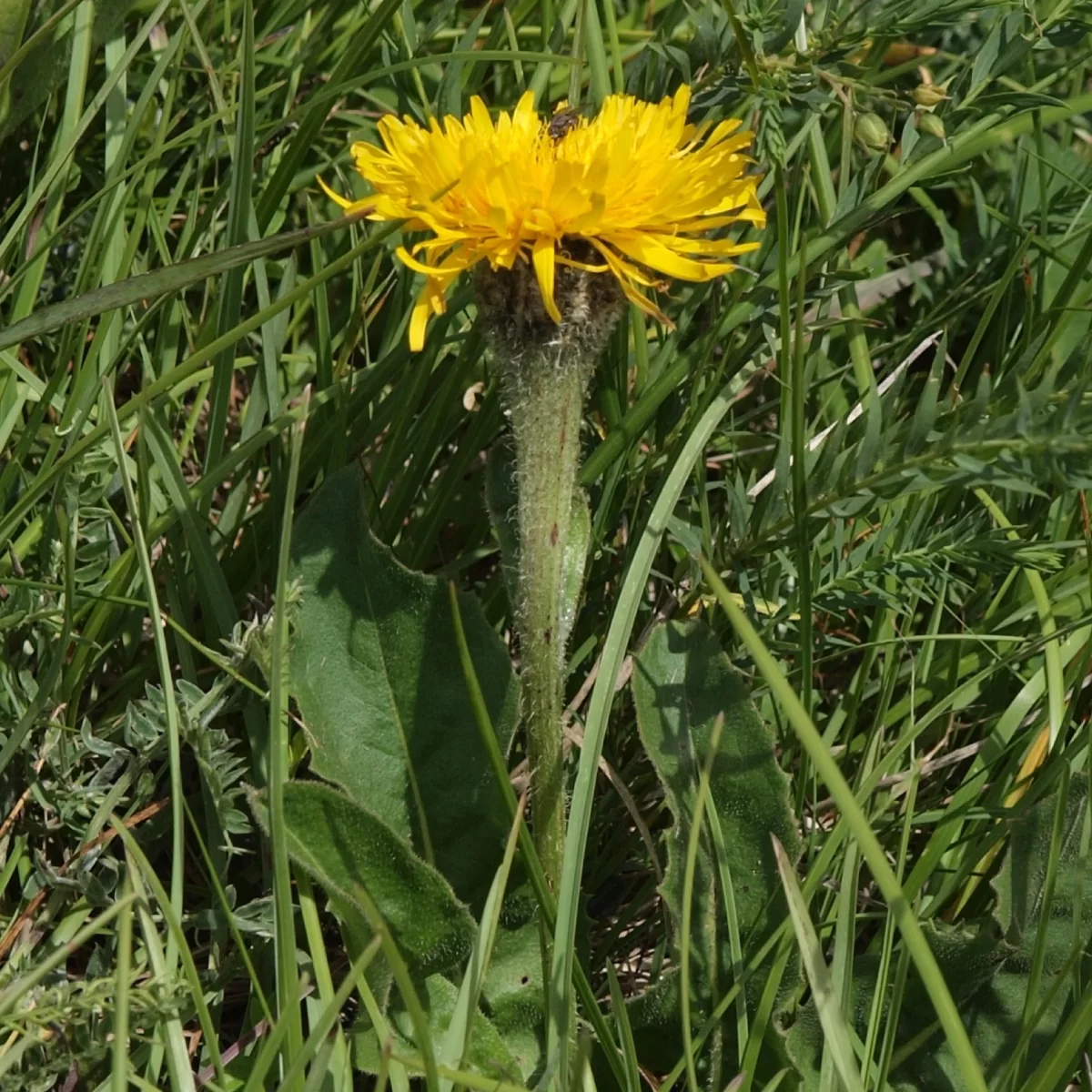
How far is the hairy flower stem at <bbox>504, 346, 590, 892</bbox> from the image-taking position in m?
1.56

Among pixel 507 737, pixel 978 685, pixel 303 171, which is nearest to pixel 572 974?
pixel 507 737

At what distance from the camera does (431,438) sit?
6.63ft

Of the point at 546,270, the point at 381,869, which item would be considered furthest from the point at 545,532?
the point at 381,869

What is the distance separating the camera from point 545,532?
1567 mm

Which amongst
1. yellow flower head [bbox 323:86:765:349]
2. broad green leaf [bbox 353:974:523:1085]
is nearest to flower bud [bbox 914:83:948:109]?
yellow flower head [bbox 323:86:765:349]

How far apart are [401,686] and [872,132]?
95cm

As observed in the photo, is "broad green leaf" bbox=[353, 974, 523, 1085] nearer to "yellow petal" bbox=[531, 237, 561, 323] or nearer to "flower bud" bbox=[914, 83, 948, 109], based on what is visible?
"yellow petal" bbox=[531, 237, 561, 323]

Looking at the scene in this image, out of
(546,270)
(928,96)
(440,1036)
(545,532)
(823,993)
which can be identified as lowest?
(440,1036)

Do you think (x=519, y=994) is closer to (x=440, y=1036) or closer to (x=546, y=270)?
(x=440, y=1036)

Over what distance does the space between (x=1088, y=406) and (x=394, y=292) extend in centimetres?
118

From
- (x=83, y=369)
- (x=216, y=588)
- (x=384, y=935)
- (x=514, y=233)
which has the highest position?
(x=514, y=233)

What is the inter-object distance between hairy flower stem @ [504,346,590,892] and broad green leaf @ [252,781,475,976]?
0.16 metres

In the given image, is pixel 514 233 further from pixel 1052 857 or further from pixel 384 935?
pixel 1052 857

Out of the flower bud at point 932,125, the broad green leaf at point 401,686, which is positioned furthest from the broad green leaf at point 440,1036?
the flower bud at point 932,125
